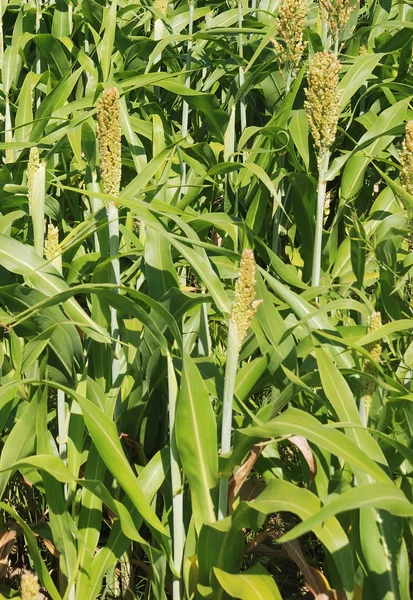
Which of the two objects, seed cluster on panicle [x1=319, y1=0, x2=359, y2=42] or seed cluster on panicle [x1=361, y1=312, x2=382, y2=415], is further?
seed cluster on panicle [x1=319, y1=0, x2=359, y2=42]

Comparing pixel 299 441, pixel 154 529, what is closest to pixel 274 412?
pixel 299 441

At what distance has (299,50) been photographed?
267cm

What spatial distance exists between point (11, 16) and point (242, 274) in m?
3.61

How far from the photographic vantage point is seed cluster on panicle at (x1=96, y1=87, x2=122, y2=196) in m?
1.92

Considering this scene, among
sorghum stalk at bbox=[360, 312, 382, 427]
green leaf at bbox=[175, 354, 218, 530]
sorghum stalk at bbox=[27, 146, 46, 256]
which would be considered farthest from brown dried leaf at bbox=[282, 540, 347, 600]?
sorghum stalk at bbox=[27, 146, 46, 256]

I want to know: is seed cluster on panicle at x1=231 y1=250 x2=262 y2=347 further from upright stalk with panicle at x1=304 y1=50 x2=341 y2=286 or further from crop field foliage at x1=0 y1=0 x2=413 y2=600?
upright stalk with panicle at x1=304 y1=50 x2=341 y2=286

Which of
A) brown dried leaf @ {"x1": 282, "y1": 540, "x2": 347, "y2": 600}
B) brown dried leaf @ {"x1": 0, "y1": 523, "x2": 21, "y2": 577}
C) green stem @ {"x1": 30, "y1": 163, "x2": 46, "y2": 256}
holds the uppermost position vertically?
green stem @ {"x1": 30, "y1": 163, "x2": 46, "y2": 256}

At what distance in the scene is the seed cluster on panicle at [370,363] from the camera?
1779 millimetres

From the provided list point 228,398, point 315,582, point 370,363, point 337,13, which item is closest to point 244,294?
point 228,398

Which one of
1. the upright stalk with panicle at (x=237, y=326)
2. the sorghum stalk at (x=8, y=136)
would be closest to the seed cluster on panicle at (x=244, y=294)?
the upright stalk with panicle at (x=237, y=326)

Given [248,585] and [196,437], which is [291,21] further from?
[248,585]

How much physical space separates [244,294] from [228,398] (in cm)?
27

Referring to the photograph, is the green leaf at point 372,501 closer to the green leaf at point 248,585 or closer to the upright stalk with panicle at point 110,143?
the green leaf at point 248,585

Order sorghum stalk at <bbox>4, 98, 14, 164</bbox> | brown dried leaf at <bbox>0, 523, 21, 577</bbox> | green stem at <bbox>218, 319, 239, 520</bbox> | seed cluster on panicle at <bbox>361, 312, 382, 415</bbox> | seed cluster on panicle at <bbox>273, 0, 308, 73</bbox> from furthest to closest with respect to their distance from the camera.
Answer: sorghum stalk at <bbox>4, 98, 14, 164</bbox> → seed cluster on panicle at <bbox>273, 0, 308, 73</bbox> → brown dried leaf at <bbox>0, 523, 21, 577</bbox> → seed cluster on panicle at <bbox>361, 312, 382, 415</bbox> → green stem at <bbox>218, 319, 239, 520</bbox>
